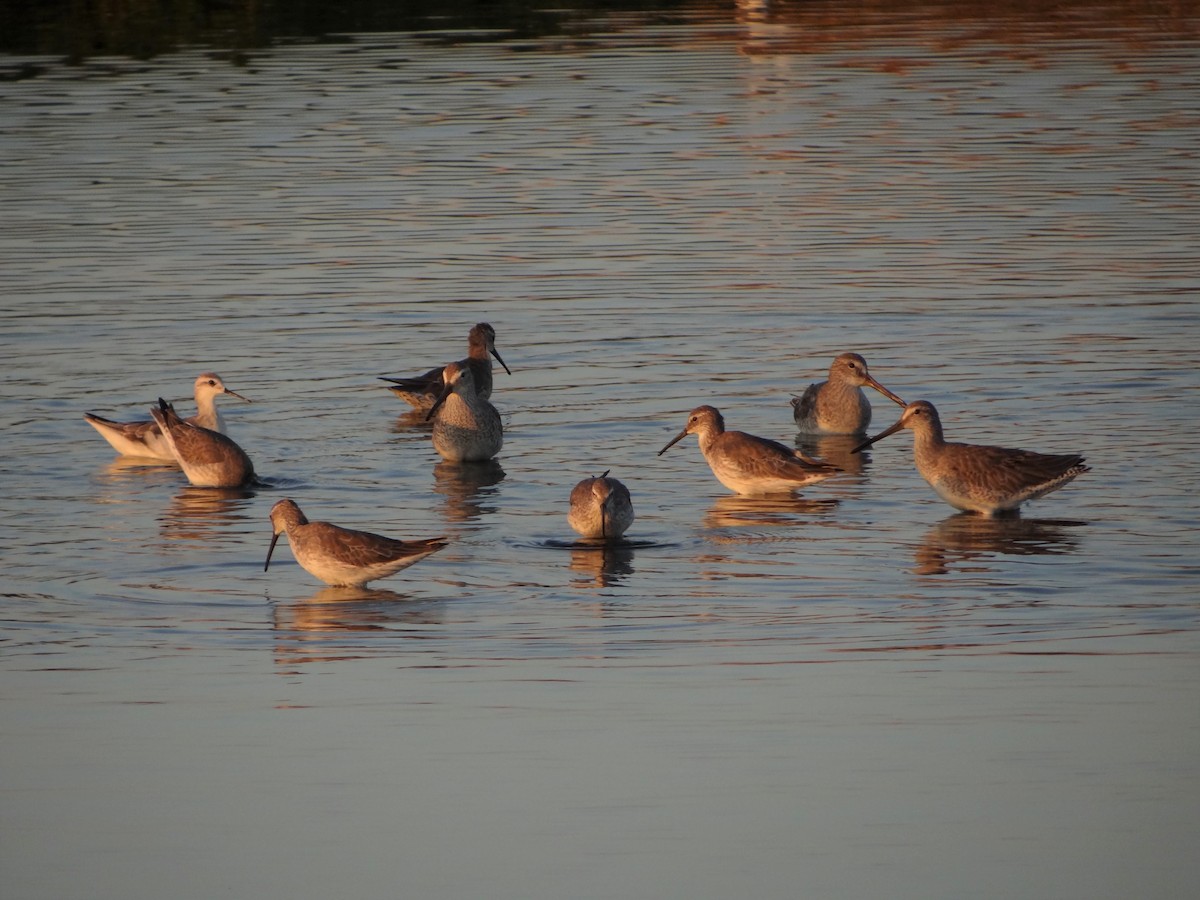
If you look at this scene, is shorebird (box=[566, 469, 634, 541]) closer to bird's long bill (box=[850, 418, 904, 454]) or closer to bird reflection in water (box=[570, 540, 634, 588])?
bird reflection in water (box=[570, 540, 634, 588])

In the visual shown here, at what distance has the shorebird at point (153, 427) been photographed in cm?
1606

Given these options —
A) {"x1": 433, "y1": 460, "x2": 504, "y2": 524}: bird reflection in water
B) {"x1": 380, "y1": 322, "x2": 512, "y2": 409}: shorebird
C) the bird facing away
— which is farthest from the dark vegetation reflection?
the bird facing away

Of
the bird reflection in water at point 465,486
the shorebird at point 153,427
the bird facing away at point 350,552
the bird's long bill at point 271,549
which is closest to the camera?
the bird facing away at point 350,552

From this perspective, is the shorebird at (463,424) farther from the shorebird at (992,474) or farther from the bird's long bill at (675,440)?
the shorebird at (992,474)

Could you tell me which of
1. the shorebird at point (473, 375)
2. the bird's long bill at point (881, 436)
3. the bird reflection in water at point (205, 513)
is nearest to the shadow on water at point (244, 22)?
the shorebird at point (473, 375)

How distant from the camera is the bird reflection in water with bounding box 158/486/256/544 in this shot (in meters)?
13.8

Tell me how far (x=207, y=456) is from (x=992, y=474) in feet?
18.1

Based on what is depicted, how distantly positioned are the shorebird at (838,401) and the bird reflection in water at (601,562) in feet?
12.3

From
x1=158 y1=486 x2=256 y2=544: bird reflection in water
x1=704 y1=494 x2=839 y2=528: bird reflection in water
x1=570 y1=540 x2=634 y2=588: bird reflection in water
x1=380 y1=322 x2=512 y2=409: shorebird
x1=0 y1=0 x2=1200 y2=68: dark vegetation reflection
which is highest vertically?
x1=0 y1=0 x2=1200 y2=68: dark vegetation reflection

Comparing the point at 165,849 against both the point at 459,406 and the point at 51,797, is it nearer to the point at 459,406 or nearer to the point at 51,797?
the point at 51,797

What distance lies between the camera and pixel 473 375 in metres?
17.3

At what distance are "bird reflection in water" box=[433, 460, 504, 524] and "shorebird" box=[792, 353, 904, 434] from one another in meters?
2.51

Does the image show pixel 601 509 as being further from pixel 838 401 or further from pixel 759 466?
pixel 838 401

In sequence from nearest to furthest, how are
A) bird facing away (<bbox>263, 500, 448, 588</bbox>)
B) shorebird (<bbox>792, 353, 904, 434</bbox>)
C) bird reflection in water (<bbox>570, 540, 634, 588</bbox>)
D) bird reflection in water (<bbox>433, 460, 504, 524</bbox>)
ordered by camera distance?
1. bird facing away (<bbox>263, 500, 448, 588</bbox>)
2. bird reflection in water (<bbox>570, 540, 634, 588</bbox>)
3. bird reflection in water (<bbox>433, 460, 504, 524</bbox>)
4. shorebird (<bbox>792, 353, 904, 434</bbox>)
